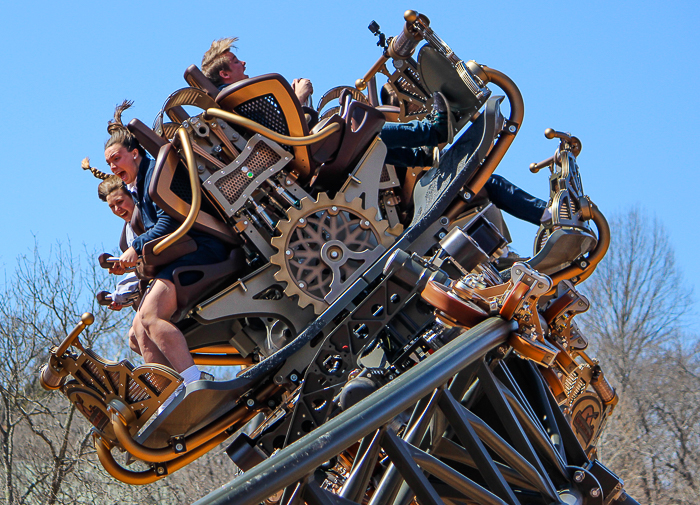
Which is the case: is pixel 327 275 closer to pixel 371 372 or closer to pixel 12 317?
pixel 371 372

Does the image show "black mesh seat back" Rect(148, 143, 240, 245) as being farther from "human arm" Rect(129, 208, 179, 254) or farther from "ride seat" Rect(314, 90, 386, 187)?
"ride seat" Rect(314, 90, 386, 187)

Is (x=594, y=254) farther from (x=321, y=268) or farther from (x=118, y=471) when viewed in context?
(x=118, y=471)

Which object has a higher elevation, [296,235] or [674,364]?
[674,364]

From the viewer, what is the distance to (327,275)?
539 cm

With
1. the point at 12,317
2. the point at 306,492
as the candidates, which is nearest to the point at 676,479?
the point at 12,317

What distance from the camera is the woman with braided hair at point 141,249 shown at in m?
5.23

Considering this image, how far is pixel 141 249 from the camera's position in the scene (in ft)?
17.6

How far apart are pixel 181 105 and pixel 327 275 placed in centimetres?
138

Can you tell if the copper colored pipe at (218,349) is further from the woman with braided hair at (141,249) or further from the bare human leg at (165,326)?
the bare human leg at (165,326)

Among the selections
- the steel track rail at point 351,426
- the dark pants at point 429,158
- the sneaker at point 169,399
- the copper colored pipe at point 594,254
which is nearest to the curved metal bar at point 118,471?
the sneaker at point 169,399

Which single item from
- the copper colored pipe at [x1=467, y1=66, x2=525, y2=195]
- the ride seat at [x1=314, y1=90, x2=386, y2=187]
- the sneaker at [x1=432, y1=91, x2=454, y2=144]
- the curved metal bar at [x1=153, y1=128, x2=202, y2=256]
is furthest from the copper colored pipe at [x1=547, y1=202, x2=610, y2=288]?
the curved metal bar at [x1=153, y1=128, x2=202, y2=256]

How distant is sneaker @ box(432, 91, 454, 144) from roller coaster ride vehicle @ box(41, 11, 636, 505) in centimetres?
7

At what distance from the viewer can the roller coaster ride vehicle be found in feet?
16.2

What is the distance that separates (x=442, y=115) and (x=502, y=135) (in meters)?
0.44
